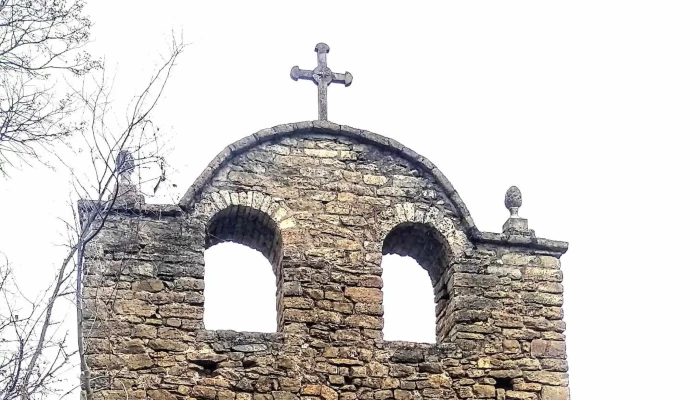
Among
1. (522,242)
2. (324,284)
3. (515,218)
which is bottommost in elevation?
(324,284)

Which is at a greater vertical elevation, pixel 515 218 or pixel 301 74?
pixel 301 74

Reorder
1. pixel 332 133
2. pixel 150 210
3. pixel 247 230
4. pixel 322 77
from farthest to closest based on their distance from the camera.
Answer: pixel 322 77, pixel 332 133, pixel 247 230, pixel 150 210

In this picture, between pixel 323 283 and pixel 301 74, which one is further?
pixel 301 74

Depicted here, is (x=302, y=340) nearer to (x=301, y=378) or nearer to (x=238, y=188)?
(x=301, y=378)

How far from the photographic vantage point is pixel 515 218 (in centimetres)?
1096

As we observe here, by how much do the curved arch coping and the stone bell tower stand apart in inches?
0.6

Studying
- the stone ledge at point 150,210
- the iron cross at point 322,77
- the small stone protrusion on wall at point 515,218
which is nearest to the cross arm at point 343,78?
the iron cross at point 322,77

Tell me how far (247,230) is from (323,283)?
864 millimetres

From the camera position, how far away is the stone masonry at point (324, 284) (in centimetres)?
987

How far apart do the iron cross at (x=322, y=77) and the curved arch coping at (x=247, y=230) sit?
3.46ft

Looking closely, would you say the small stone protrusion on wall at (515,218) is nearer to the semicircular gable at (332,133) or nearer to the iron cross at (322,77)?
the semicircular gable at (332,133)

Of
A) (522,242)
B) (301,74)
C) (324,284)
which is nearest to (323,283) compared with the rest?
(324,284)

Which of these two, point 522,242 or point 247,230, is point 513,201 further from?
point 247,230

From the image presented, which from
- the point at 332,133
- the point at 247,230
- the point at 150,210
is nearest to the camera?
the point at 150,210
